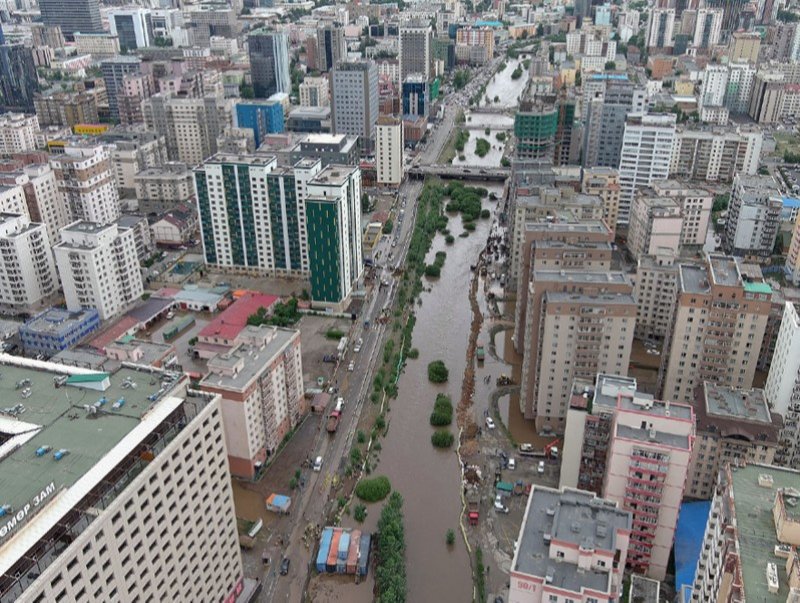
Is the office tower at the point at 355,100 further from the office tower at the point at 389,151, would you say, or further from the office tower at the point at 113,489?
the office tower at the point at 113,489

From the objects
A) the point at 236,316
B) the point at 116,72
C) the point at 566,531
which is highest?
the point at 116,72

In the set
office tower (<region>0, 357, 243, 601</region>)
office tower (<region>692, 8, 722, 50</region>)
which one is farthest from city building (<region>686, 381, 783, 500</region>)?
office tower (<region>692, 8, 722, 50</region>)

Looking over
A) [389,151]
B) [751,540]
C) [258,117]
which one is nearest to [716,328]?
[751,540]

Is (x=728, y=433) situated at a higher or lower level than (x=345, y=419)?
higher

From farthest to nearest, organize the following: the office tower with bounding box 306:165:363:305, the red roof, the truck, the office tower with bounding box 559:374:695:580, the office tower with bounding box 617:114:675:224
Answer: the office tower with bounding box 617:114:675:224, the office tower with bounding box 306:165:363:305, the red roof, the truck, the office tower with bounding box 559:374:695:580

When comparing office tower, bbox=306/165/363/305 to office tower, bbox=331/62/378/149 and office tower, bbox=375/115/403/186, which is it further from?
office tower, bbox=331/62/378/149

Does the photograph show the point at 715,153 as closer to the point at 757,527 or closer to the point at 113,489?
the point at 757,527

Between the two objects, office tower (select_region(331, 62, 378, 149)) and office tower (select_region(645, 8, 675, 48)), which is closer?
office tower (select_region(331, 62, 378, 149))
